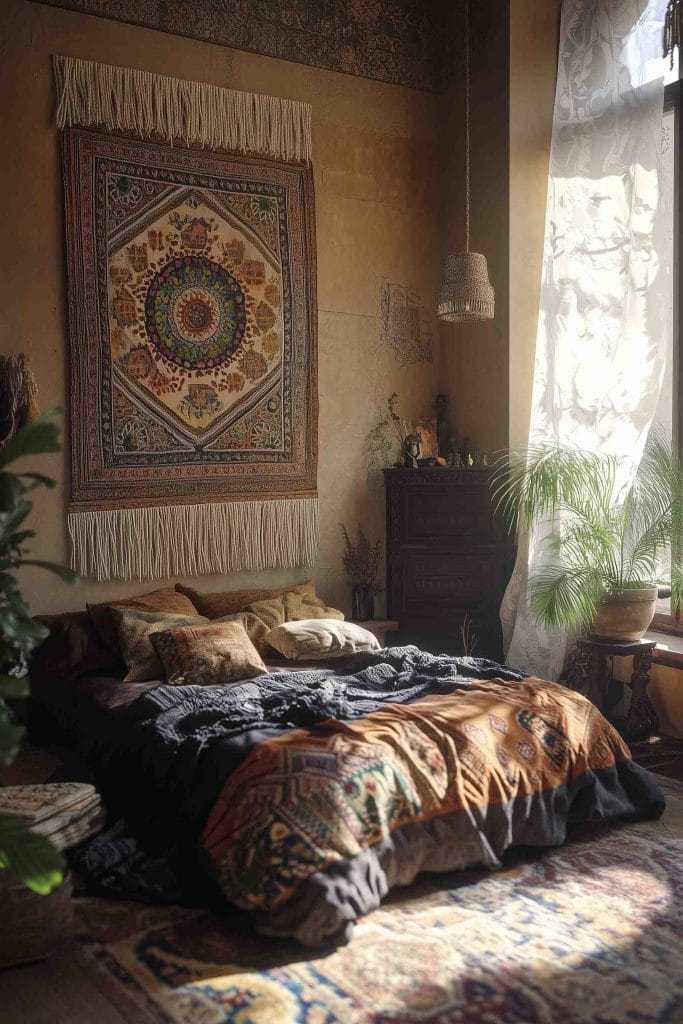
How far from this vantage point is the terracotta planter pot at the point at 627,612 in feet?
14.6

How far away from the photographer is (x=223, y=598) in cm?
496

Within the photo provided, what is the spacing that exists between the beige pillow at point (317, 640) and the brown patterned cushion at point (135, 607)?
522 mm

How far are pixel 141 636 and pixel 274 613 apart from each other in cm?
74

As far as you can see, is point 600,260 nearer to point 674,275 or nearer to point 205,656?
point 674,275

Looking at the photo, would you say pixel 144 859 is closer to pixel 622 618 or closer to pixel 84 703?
pixel 84 703

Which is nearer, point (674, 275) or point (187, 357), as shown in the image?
point (674, 275)

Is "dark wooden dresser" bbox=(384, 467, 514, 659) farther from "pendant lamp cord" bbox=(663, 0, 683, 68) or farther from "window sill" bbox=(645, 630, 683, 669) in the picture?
"pendant lamp cord" bbox=(663, 0, 683, 68)

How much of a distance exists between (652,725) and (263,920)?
2431 millimetres

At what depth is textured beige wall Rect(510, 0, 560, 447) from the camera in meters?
5.22

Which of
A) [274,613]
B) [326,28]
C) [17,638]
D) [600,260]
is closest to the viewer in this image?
[17,638]

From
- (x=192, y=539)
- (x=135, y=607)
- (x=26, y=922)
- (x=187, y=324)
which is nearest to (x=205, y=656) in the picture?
(x=135, y=607)

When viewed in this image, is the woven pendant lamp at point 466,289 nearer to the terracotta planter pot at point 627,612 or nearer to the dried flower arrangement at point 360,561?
the dried flower arrangement at point 360,561

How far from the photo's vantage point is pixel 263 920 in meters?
2.73

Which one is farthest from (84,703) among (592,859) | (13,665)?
(592,859)
